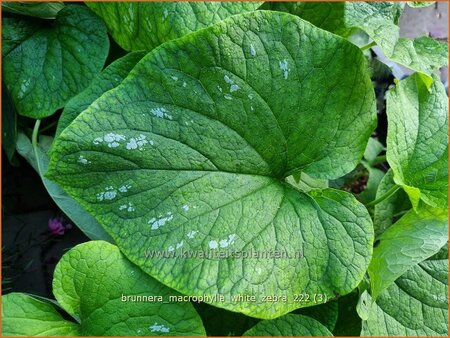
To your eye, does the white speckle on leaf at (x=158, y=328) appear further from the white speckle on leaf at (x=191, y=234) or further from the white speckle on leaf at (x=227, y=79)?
the white speckle on leaf at (x=227, y=79)

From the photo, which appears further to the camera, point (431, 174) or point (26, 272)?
point (26, 272)

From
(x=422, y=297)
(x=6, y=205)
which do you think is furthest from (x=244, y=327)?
(x=6, y=205)

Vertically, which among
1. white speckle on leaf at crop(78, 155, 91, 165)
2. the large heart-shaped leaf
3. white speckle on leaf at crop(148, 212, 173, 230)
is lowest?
the large heart-shaped leaf

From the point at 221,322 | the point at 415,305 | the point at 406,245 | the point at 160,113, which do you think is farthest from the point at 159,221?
the point at 415,305

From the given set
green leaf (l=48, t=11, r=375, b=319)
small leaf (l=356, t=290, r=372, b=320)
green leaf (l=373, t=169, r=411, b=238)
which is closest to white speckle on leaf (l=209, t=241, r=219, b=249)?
green leaf (l=48, t=11, r=375, b=319)

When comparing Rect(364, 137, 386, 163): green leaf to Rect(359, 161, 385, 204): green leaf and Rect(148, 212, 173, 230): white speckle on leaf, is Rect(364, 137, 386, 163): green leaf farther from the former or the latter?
Rect(148, 212, 173, 230): white speckle on leaf

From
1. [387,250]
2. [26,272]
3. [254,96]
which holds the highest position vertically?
[254,96]

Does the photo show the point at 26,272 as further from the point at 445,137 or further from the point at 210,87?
the point at 445,137
